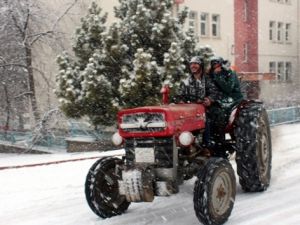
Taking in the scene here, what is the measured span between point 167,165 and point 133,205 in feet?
4.26

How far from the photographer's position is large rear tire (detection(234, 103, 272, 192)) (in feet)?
23.1

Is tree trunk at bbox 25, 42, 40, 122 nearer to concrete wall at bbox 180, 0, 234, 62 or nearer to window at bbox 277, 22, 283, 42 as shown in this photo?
concrete wall at bbox 180, 0, 234, 62

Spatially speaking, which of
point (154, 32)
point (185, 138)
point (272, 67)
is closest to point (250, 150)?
point (185, 138)

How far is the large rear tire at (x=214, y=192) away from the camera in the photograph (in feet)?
18.8

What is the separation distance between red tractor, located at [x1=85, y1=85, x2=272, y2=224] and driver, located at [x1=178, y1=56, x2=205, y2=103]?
42 cm

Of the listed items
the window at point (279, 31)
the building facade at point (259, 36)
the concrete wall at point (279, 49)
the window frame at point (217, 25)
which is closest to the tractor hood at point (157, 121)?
the building facade at point (259, 36)

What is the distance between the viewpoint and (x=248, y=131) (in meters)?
7.08

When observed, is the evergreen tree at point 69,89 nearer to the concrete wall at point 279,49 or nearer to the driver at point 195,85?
the driver at point 195,85

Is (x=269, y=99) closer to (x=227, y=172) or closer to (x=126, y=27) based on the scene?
(x=126, y=27)

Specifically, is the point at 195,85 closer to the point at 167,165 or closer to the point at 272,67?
the point at 167,165

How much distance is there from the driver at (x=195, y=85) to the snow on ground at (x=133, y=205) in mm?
1360

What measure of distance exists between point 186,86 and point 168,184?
1.69 meters

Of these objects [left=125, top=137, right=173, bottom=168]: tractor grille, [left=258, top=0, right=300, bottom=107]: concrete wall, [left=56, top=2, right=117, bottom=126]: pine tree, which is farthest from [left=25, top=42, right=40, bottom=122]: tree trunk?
[left=125, top=137, right=173, bottom=168]: tractor grille

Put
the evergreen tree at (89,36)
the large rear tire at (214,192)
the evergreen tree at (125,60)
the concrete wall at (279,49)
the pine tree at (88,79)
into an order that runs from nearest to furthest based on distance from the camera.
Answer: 1. the large rear tire at (214,192)
2. the evergreen tree at (125,60)
3. the pine tree at (88,79)
4. the evergreen tree at (89,36)
5. the concrete wall at (279,49)
